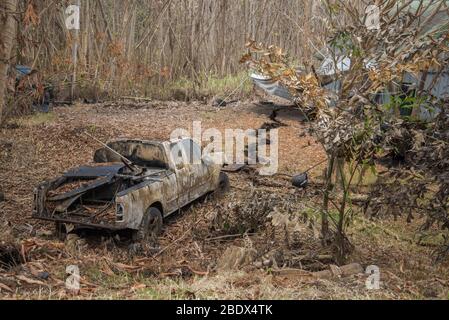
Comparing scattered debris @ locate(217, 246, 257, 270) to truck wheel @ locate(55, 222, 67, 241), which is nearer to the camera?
scattered debris @ locate(217, 246, 257, 270)

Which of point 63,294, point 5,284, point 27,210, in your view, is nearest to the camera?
point 63,294

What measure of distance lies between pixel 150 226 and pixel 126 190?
2.54 ft

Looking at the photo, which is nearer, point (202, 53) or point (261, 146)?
point (261, 146)

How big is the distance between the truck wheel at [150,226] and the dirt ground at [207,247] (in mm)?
196

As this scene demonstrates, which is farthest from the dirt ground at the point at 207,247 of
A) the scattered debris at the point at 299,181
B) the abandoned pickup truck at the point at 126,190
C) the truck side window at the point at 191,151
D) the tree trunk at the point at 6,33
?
the tree trunk at the point at 6,33

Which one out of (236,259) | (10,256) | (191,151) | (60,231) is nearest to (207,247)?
(236,259)

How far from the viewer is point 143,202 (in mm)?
7078

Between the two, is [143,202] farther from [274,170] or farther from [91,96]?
[91,96]

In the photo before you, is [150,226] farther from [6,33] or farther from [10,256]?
[6,33]

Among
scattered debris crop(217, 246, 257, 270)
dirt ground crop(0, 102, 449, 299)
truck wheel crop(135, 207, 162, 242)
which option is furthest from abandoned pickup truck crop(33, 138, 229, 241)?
scattered debris crop(217, 246, 257, 270)

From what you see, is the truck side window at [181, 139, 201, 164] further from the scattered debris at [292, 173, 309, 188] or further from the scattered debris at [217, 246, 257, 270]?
the scattered debris at [217, 246, 257, 270]

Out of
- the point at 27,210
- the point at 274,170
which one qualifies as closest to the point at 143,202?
the point at 27,210

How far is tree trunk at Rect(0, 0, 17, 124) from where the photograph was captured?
25.8 ft

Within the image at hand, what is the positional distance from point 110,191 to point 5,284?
287 centimetres
